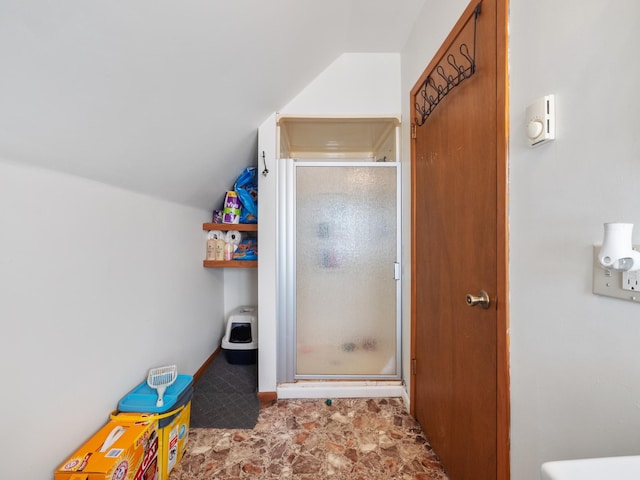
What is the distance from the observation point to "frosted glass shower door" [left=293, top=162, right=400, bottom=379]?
191cm

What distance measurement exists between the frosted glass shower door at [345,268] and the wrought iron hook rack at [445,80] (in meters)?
0.48

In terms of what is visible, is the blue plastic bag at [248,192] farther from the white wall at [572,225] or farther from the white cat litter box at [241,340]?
the white wall at [572,225]

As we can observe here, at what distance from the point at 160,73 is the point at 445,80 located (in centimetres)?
128

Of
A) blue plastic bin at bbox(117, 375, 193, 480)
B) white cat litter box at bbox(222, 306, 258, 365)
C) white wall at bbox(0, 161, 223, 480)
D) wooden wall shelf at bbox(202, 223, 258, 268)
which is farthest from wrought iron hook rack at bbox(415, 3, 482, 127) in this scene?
white cat litter box at bbox(222, 306, 258, 365)

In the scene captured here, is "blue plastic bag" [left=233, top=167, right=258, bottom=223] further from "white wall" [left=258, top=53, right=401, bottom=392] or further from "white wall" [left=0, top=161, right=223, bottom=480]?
"white wall" [left=0, top=161, right=223, bottom=480]

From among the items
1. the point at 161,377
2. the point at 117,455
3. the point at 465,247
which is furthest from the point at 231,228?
the point at 465,247

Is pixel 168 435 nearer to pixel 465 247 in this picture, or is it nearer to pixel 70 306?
pixel 70 306

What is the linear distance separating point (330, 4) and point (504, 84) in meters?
1.14

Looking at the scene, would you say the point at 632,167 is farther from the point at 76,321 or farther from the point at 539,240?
the point at 76,321

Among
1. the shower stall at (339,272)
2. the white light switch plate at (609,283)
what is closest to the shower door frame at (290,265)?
the shower stall at (339,272)

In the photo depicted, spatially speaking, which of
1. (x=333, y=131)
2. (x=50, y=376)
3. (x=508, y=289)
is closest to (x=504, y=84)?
(x=508, y=289)

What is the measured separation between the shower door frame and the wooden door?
0.35 metres

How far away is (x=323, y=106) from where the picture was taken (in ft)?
6.25

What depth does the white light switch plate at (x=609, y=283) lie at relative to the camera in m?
0.54
